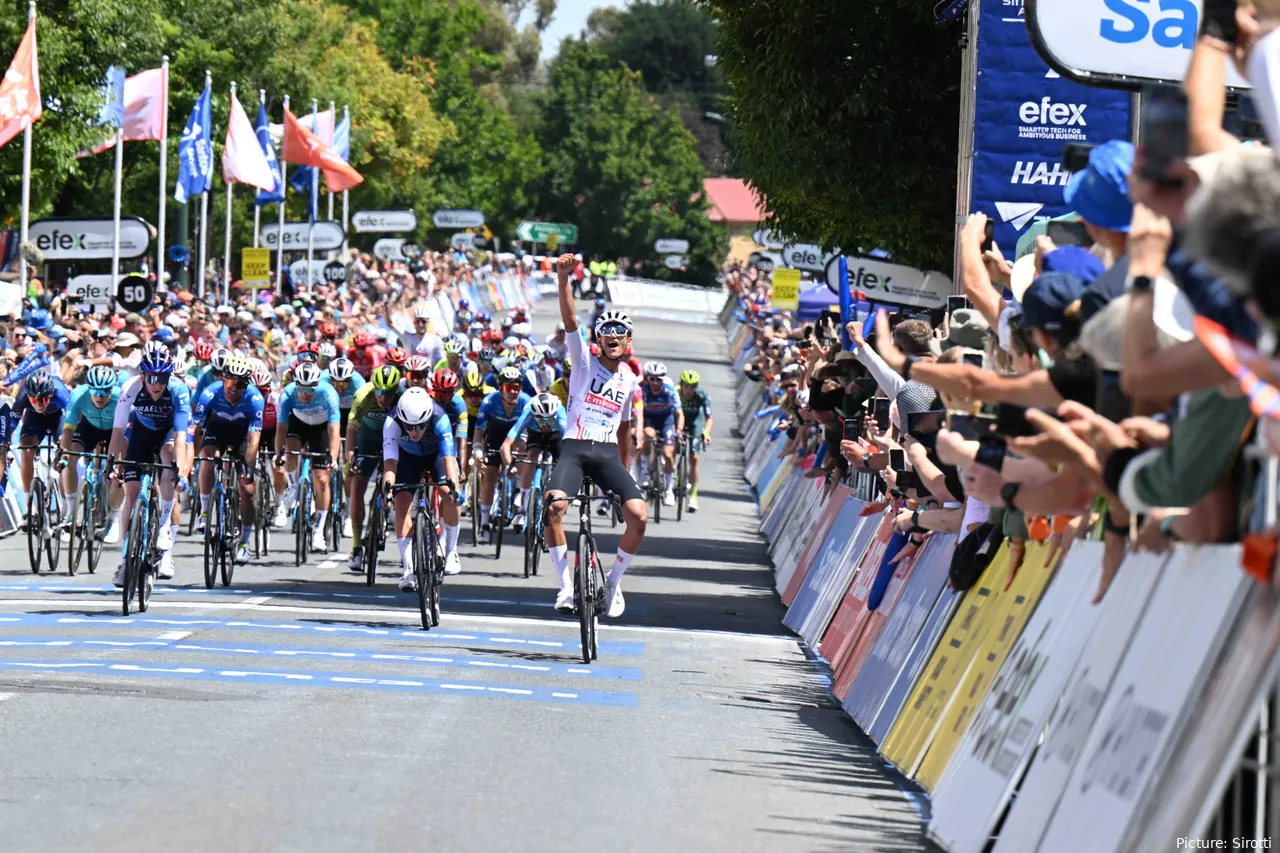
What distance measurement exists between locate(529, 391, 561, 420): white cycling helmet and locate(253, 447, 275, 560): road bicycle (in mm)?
2591

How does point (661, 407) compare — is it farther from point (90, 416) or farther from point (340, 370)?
point (90, 416)

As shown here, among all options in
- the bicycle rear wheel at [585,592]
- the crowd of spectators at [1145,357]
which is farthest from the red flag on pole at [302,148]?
the crowd of spectators at [1145,357]

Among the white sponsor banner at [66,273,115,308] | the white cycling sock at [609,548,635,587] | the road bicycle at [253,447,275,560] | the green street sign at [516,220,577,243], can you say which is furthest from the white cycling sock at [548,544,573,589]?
the green street sign at [516,220,577,243]

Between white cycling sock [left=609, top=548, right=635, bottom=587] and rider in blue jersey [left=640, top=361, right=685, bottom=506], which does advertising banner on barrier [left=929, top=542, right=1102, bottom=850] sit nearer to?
white cycling sock [left=609, top=548, right=635, bottom=587]

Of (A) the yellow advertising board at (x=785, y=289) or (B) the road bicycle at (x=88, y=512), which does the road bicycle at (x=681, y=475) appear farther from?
(A) the yellow advertising board at (x=785, y=289)

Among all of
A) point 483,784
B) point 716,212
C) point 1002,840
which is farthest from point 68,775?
point 716,212

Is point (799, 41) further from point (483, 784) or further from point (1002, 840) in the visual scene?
point (1002, 840)

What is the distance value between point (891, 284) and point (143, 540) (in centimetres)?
839

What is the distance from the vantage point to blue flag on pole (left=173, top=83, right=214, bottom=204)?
37.8 metres

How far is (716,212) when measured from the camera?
159375 millimetres

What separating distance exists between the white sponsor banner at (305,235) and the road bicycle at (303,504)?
27370 millimetres

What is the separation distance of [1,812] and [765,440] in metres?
31.8

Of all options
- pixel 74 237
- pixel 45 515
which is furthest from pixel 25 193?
pixel 45 515

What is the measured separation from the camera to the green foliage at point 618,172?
121375 millimetres
